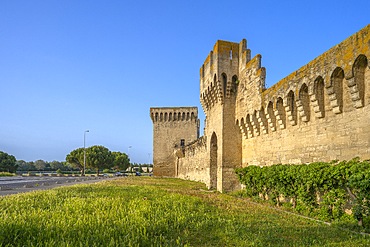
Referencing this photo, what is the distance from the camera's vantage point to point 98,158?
254ft

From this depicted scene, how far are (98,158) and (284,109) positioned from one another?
69.6 metres

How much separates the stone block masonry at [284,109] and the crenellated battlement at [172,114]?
957 inches

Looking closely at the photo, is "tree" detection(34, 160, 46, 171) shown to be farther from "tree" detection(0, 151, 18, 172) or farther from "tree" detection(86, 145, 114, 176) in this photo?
"tree" detection(0, 151, 18, 172)

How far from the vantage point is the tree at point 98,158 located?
252 feet

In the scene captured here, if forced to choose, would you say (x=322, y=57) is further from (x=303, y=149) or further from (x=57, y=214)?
(x=57, y=214)

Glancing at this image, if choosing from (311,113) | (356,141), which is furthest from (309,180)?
(311,113)

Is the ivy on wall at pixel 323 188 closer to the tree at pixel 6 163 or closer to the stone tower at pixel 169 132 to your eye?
the stone tower at pixel 169 132

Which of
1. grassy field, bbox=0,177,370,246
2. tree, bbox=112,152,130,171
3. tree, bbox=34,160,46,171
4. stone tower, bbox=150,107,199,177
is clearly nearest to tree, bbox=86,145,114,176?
tree, bbox=112,152,130,171

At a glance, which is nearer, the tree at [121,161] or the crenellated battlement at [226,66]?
the crenellated battlement at [226,66]

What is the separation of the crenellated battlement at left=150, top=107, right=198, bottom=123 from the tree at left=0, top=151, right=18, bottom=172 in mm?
39984

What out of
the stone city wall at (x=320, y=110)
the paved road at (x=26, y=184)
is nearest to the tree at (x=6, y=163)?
the paved road at (x=26, y=184)

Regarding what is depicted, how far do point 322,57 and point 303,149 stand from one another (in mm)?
3399

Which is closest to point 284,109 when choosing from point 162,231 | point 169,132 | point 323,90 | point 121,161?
point 323,90

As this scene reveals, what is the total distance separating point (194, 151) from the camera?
30.3 meters
